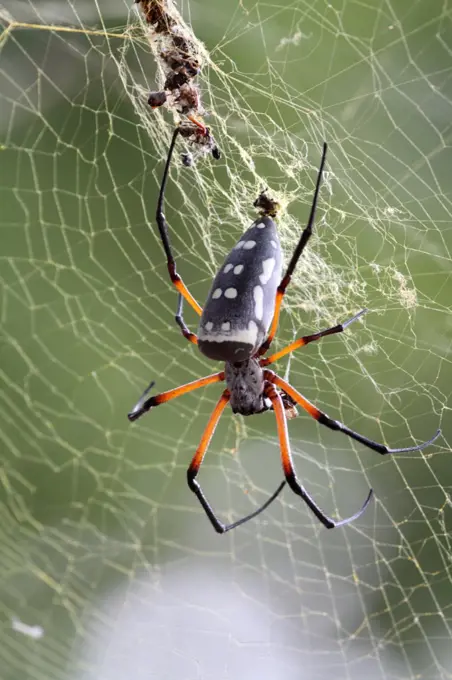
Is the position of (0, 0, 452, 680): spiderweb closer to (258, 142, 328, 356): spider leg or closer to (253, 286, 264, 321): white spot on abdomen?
(258, 142, 328, 356): spider leg

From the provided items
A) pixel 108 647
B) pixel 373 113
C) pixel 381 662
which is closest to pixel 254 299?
pixel 373 113

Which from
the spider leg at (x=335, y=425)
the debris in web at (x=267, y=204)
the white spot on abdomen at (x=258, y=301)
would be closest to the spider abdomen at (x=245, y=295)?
the white spot on abdomen at (x=258, y=301)

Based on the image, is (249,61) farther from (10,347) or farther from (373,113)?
(10,347)

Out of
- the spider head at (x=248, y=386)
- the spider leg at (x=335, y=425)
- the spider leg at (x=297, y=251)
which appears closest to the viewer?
the spider leg at (x=297, y=251)

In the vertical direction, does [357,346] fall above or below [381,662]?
above

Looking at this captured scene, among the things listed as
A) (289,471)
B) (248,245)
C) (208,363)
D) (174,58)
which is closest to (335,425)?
(289,471)

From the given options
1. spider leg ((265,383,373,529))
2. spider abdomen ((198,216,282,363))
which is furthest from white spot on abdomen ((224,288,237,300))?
spider leg ((265,383,373,529))

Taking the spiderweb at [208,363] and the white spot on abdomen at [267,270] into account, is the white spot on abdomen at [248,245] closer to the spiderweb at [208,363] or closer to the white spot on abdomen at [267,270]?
the white spot on abdomen at [267,270]
